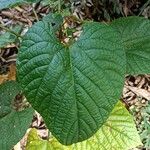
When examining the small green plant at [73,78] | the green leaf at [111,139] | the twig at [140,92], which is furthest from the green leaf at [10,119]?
the twig at [140,92]

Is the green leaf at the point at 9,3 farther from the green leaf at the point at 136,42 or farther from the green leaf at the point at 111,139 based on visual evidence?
the green leaf at the point at 111,139

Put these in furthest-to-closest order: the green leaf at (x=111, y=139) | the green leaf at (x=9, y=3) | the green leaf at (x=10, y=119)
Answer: the green leaf at (x=111, y=139), the green leaf at (x=10, y=119), the green leaf at (x=9, y=3)

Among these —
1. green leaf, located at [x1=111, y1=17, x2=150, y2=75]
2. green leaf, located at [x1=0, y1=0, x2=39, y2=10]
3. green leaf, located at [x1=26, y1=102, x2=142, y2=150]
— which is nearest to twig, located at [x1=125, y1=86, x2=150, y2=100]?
green leaf, located at [x1=26, y1=102, x2=142, y2=150]

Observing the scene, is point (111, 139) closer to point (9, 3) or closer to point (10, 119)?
point (10, 119)

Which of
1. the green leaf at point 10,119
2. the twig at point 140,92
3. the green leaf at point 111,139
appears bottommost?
the twig at point 140,92

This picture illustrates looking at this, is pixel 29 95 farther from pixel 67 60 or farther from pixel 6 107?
pixel 6 107

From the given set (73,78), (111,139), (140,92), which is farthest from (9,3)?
(140,92)

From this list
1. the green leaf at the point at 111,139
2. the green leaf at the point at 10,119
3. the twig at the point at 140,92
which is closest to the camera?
the green leaf at the point at 10,119

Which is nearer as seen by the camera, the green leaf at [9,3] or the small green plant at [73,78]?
the small green plant at [73,78]
